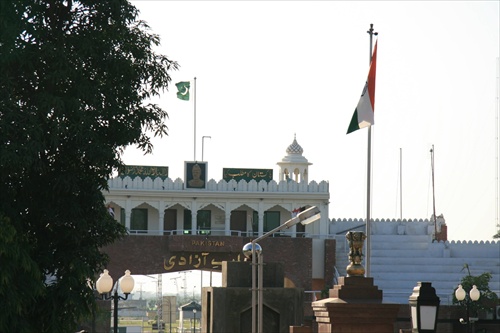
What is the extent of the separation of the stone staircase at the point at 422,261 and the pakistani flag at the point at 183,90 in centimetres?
1010

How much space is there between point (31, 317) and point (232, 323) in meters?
12.6

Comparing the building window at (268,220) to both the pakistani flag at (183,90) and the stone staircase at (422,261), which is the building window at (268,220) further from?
the pakistani flag at (183,90)

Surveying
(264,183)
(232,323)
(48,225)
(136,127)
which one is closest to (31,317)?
(48,225)

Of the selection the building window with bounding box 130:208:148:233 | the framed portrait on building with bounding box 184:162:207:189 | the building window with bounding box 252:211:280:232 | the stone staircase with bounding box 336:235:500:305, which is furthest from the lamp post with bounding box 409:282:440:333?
the building window with bounding box 252:211:280:232

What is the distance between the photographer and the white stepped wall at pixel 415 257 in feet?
180

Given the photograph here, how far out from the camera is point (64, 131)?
56.5 ft

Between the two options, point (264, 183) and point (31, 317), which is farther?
point (264, 183)

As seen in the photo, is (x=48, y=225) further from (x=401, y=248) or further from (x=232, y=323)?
(x=401, y=248)

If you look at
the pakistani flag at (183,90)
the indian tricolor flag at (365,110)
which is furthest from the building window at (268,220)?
the indian tricolor flag at (365,110)

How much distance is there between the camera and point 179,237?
55031 millimetres

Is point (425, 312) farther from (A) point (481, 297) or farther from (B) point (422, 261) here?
(B) point (422, 261)

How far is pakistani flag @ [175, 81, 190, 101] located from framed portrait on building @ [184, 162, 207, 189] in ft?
10.9

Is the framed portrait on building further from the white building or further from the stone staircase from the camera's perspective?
the stone staircase

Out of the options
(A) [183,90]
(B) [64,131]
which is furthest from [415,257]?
(B) [64,131]
